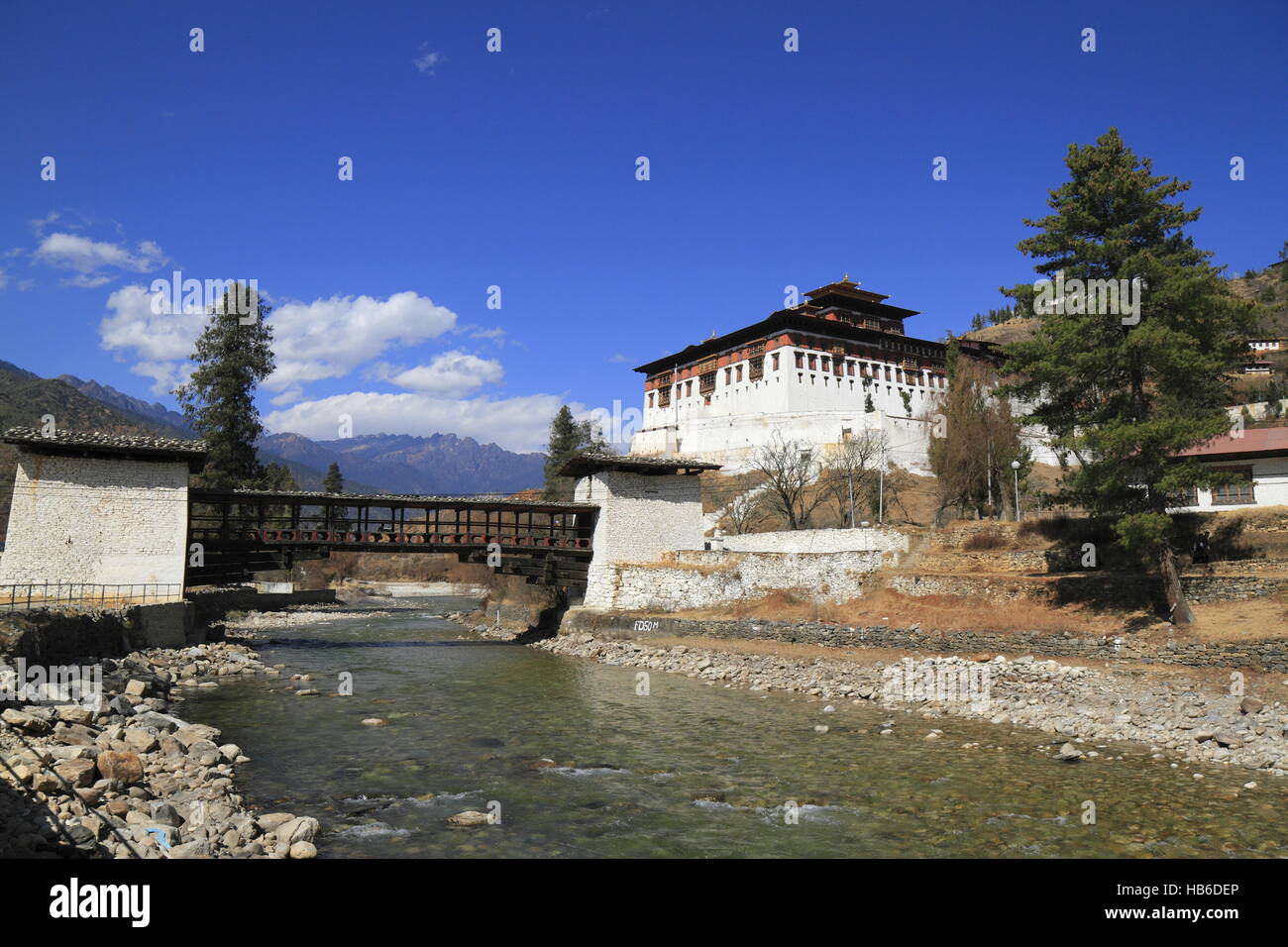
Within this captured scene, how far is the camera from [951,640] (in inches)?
945

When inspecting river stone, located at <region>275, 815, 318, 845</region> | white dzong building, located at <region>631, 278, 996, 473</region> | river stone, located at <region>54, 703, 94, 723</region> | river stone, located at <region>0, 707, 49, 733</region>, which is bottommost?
river stone, located at <region>275, 815, 318, 845</region>

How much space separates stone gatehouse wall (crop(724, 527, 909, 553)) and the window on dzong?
11.9 m

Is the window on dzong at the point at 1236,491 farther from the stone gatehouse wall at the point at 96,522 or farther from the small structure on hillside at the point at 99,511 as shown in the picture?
the stone gatehouse wall at the point at 96,522

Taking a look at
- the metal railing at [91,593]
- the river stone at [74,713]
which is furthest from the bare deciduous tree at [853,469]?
the river stone at [74,713]

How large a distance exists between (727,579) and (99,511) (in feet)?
80.0

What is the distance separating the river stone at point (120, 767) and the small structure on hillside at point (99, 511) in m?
18.5

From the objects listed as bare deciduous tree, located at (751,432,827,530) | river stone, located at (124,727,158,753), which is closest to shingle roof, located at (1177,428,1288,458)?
bare deciduous tree, located at (751,432,827,530)

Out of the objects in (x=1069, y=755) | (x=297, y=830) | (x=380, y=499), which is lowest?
(x=1069, y=755)

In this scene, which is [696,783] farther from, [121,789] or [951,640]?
[951,640]

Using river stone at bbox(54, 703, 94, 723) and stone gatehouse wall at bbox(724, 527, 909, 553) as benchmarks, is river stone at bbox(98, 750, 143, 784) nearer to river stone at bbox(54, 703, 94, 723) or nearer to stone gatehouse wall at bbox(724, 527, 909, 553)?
river stone at bbox(54, 703, 94, 723)

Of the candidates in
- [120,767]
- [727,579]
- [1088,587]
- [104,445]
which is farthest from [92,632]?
[1088,587]

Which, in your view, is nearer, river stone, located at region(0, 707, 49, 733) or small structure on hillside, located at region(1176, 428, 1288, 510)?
river stone, located at region(0, 707, 49, 733)

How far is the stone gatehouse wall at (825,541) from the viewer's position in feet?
110

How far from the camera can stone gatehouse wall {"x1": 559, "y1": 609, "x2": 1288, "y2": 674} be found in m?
17.8
